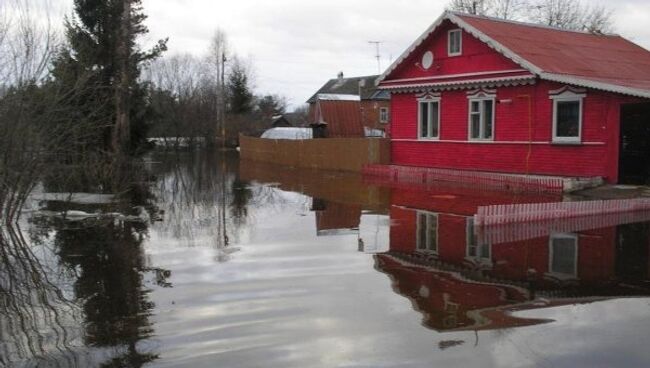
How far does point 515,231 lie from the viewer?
12273 mm

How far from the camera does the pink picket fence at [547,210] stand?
42.5ft

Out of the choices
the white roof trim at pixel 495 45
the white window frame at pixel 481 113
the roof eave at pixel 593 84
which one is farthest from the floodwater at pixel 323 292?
the white window frame at pixel 481 113

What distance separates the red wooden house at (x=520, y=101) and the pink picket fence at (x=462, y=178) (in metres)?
1.46

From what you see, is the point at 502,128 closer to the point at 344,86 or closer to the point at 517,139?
the point at 517,139

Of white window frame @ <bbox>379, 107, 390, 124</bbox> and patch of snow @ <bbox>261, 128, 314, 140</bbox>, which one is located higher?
white window frame @ <bbox>379, 107, 390, 124</bbox>

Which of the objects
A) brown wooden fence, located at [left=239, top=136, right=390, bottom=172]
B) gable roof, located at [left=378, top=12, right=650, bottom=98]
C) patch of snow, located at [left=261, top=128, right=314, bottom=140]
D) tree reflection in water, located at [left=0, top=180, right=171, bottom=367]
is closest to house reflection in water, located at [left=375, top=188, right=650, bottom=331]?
tree reflection in water, located at [left=0, top=180, right=171, bottom=367]

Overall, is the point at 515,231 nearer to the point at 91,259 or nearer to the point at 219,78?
the point at 91,259

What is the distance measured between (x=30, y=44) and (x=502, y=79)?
16042 millimetres

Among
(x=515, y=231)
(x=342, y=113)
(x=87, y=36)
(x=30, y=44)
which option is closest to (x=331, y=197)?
(x=515, y=231)

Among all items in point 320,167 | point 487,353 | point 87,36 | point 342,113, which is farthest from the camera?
point 342,113

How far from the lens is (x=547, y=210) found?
1358 cm

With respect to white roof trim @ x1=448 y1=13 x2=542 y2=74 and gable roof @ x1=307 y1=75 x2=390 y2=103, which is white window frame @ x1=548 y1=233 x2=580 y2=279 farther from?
gable roof @ x1=307 y1=75 x2=390 y2=103

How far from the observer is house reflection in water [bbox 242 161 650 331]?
7430mm

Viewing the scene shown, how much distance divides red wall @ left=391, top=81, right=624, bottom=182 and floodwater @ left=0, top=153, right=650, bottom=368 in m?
6.72
